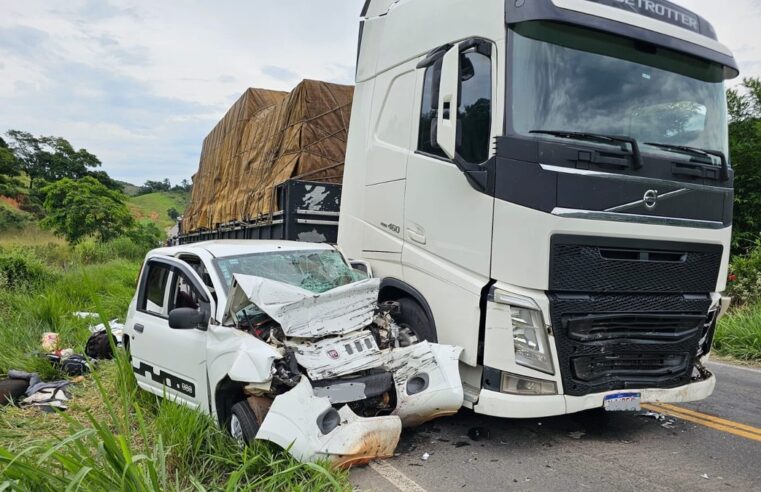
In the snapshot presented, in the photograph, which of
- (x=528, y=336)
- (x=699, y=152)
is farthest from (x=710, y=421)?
(x=699, y=152)

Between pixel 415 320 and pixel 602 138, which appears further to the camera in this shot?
pixel 415 320

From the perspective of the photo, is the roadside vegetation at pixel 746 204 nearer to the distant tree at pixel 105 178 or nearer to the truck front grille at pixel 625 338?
the truck front grille at pixel 625 338

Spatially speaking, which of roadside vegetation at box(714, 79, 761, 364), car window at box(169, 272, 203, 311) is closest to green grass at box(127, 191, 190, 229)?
roadside vegetation at box(714, 79, 761, 364)

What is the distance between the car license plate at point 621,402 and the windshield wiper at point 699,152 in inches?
72.0

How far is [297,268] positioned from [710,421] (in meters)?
3.74

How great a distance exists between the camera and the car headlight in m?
3.75

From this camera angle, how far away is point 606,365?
12.9 feet

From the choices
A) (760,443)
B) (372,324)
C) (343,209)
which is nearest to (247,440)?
(372,324)

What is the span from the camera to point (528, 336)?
3.79 meters

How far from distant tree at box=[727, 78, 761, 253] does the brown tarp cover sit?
27.8 ft

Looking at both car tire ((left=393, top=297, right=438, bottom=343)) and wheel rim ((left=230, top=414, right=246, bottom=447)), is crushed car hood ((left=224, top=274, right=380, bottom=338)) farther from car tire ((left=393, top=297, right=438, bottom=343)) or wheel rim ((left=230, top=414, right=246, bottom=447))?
wheel rim ((left=230, top=414, right=246, bottom=447))

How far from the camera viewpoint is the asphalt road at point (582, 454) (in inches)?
133

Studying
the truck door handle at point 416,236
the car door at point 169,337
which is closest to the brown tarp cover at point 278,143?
the car door at point 169,337

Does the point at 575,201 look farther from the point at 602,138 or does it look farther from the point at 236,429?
the point at 236,429
